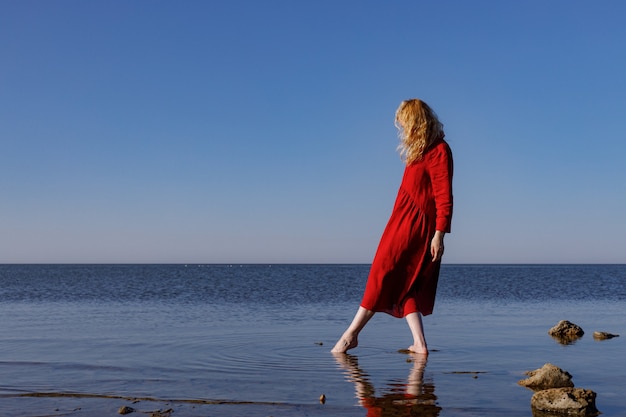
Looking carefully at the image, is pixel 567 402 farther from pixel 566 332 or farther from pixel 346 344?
pixel 566 332

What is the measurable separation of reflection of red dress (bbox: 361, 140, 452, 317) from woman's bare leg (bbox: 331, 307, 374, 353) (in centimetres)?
8

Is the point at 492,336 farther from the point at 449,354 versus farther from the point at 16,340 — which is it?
the point at 16,340

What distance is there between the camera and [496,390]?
457 centimetres

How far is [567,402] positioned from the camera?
3848 mm

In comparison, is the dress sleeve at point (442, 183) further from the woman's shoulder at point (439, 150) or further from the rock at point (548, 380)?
the rock at point (548, 380)

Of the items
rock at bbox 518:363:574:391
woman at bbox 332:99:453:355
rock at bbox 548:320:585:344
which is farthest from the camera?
rock at bbox 548:320:585:344

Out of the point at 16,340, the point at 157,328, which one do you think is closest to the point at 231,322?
the point at 157,328

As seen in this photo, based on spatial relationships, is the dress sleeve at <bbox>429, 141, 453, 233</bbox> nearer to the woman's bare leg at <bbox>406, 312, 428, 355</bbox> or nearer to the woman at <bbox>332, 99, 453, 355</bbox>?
the woman at <bbox>332, 99, 453, 355</bbox>

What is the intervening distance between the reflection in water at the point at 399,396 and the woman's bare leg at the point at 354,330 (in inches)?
24.2

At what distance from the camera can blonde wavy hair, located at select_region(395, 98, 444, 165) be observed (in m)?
5.78

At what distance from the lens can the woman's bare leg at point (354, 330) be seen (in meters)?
5.97

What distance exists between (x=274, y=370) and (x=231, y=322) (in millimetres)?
5329

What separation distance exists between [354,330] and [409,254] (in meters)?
0.87

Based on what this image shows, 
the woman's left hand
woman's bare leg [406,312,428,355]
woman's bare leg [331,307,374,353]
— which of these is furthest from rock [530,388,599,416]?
woman's bare leg [331,307,374,353]
